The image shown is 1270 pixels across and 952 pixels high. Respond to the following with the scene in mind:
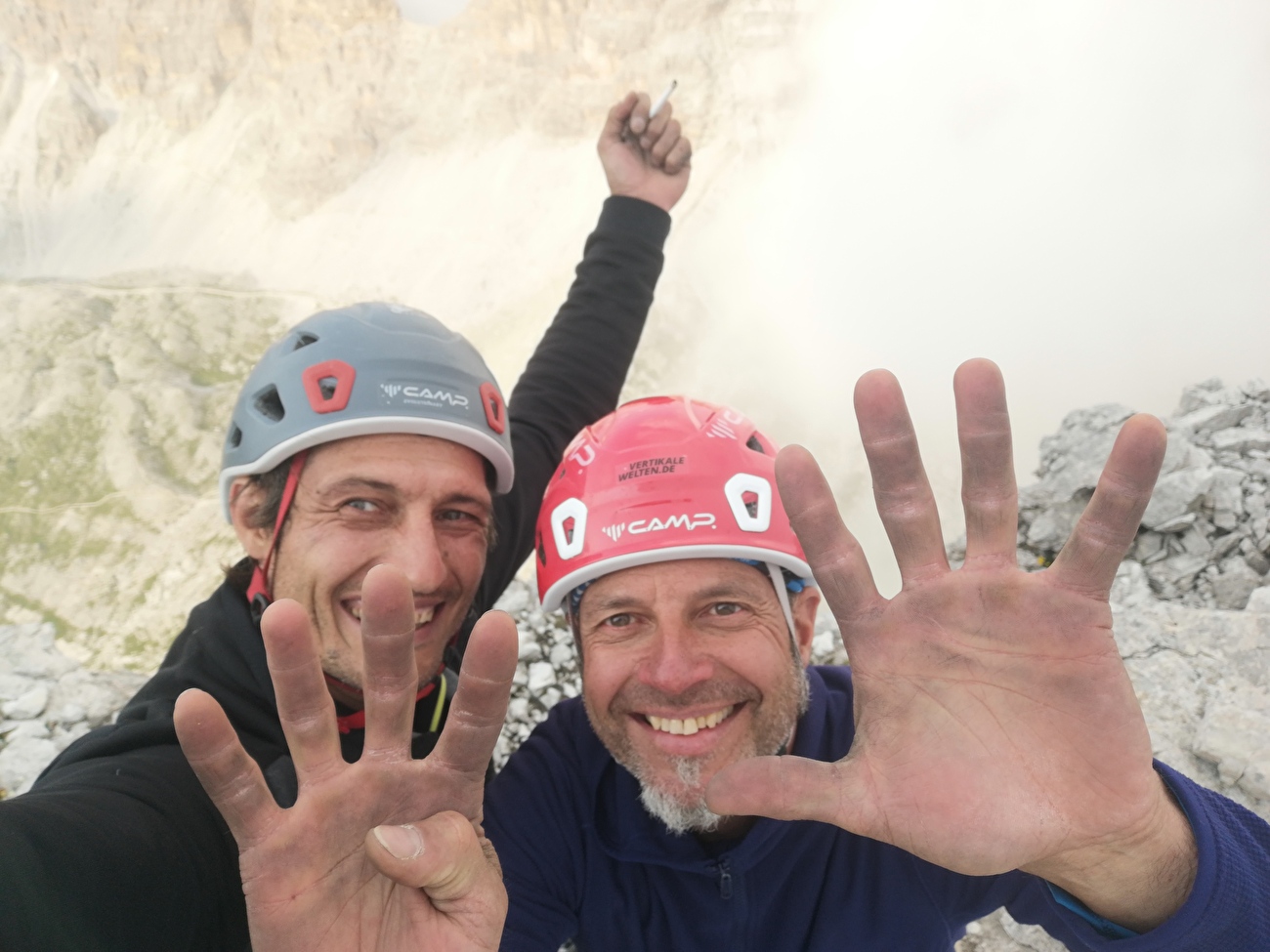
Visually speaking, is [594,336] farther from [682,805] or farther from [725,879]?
[725,879]

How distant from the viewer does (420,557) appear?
2920 millimetres

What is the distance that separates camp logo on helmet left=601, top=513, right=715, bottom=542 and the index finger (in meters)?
1.24

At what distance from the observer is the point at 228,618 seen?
2855mm

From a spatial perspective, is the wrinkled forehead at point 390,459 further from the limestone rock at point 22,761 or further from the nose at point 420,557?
the limestone rock at point 22,761

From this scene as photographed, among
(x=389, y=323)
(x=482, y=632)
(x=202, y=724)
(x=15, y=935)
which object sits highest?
(x=389, y=323)

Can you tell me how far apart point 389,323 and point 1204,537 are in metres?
7.60

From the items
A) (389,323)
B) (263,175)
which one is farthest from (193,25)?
(389,323)

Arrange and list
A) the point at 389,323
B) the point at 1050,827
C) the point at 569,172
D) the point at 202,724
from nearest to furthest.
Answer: the point at 202,724 → the point at 1050,827 → the point at 389,323 → the point at 569,172

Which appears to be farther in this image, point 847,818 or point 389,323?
point 389,323

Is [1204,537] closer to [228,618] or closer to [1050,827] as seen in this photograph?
[1050,827]

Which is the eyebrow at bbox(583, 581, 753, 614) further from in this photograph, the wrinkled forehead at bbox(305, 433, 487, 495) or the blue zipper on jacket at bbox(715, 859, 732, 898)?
the blue zipper on jacket at bbox(715, 859, 732, 898)

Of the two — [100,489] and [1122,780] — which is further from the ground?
[100,489]

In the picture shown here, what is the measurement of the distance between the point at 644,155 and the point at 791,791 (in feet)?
15.9

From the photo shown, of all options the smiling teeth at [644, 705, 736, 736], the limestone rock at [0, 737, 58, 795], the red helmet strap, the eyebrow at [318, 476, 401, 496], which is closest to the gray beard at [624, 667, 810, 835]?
the smiling teeth at [644, 705, 736, 736]
